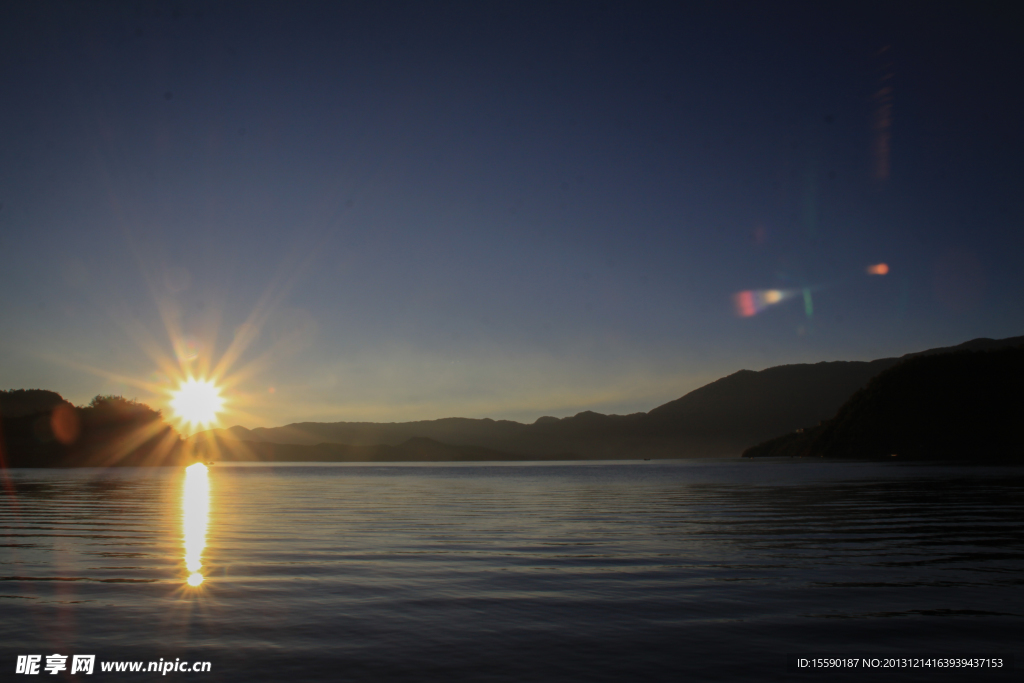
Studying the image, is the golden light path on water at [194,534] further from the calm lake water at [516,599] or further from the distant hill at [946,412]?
the distant hill at [946,412]

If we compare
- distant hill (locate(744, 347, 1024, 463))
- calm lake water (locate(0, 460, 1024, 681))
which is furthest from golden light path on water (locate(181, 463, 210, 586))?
distant hill (locate(744, 347, 1024, 463))

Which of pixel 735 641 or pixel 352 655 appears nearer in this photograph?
pixel 352 655

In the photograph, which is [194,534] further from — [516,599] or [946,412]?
[946,412]

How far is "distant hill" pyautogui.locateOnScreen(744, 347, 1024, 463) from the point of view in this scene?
16325 centimetres

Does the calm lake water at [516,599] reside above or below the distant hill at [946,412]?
below

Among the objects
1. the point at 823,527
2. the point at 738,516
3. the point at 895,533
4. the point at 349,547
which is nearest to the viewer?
the point at 349,547

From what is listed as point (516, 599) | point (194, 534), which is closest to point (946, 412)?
point (194, 534)

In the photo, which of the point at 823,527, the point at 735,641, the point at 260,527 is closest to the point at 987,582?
the point at 735,641

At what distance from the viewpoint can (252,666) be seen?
8055 mm

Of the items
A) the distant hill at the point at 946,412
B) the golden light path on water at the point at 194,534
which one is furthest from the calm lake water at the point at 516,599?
the distant hill at the point at 946,412

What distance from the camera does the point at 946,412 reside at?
580ft

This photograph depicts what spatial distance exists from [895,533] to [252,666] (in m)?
22.0

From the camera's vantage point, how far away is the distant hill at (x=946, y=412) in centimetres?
16325

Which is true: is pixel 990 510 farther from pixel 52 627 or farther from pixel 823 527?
pixel 52 627
